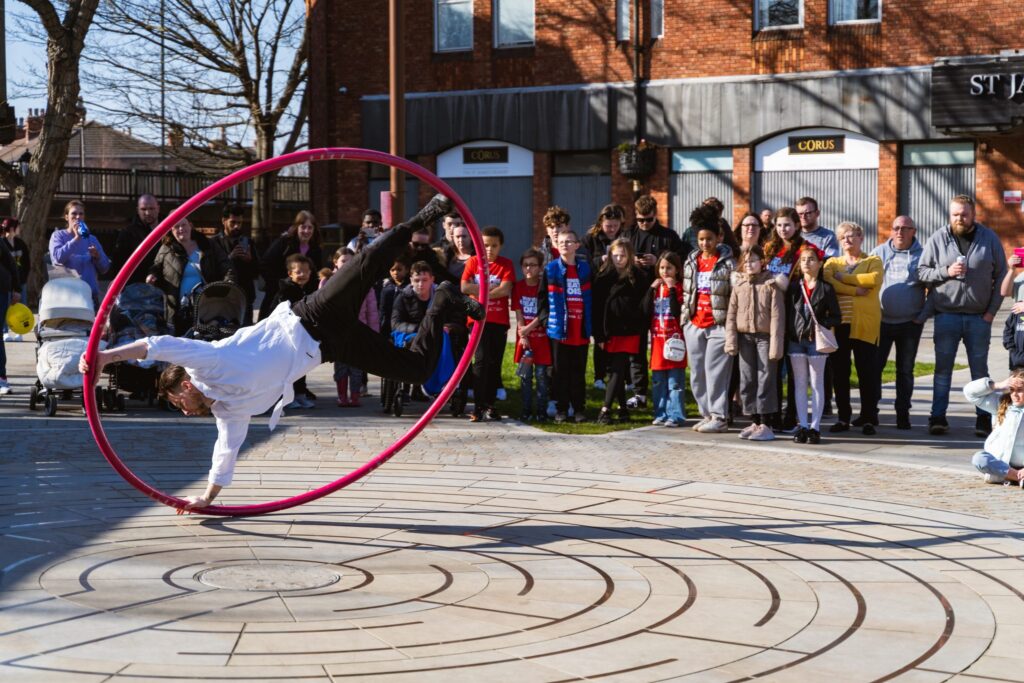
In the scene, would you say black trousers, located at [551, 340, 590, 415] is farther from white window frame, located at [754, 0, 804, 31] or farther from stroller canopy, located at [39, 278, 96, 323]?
white window frame, located at [754, 0, 804, 31]

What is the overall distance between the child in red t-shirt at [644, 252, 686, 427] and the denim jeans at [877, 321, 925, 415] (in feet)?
6.25

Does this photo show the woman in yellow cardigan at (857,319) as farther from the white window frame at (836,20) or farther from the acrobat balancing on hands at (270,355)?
the white window frame at (836,20)

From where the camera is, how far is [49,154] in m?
28.2

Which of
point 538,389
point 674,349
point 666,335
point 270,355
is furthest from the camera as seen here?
point 538,389

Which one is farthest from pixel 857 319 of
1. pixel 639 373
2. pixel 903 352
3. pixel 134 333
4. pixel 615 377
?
pixel 134 333

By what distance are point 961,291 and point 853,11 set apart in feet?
64.8

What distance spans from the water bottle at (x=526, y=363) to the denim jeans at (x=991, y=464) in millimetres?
4924

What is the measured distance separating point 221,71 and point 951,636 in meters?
38.7

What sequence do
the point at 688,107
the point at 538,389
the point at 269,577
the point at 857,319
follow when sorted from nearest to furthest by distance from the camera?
the point at 269,577 → the point at 857,319 → the point at 538,389 → the point at 688,107

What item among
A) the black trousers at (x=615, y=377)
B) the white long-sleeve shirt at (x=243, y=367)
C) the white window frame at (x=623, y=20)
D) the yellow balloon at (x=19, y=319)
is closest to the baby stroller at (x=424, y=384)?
the black trousers at (x=615, y=377)

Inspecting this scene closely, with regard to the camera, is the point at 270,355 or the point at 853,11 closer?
the point at 270,355

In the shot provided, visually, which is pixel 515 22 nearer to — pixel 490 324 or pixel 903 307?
pixel 490 324

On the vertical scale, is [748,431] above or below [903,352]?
below

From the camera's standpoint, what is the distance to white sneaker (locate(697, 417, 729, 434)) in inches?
524
